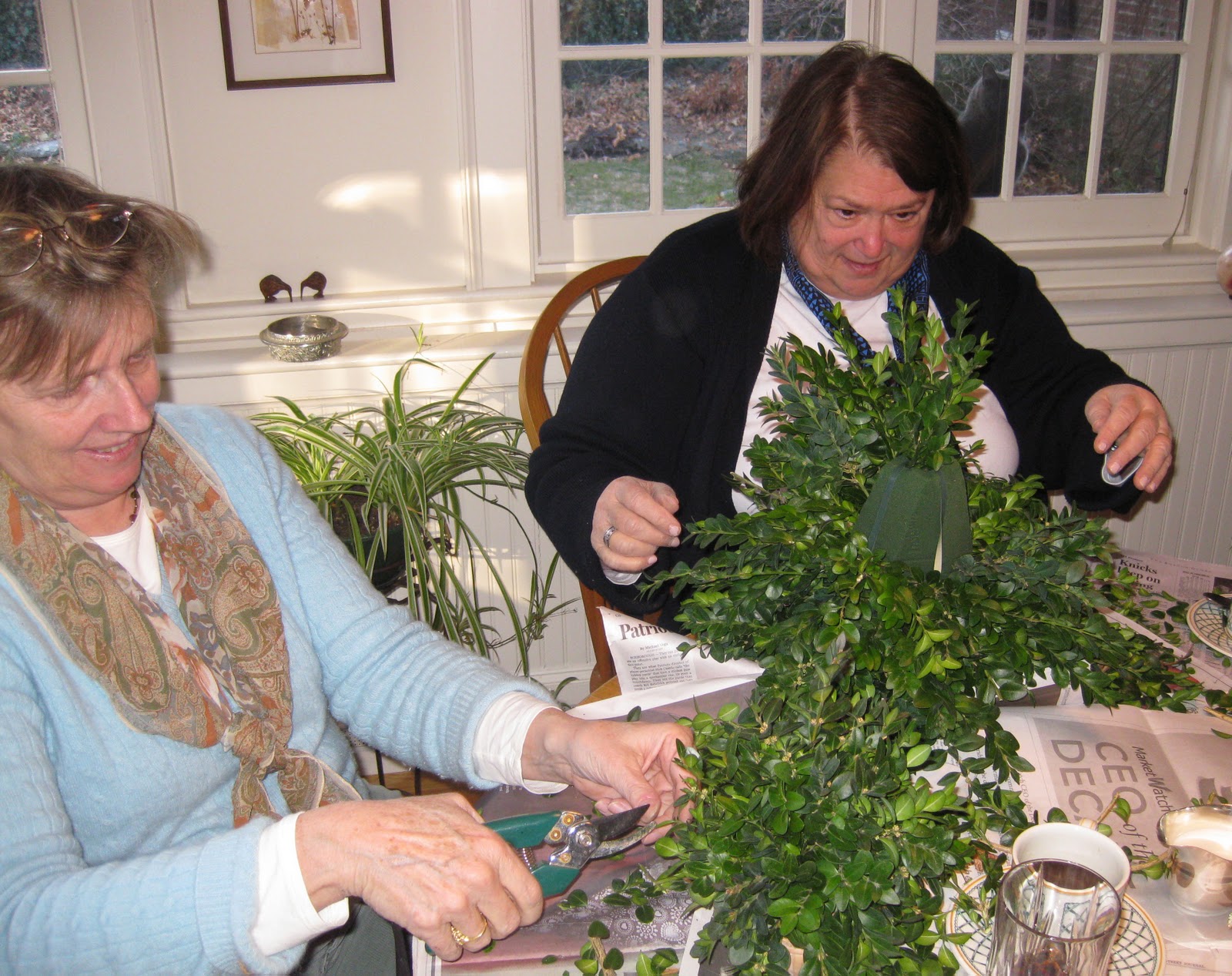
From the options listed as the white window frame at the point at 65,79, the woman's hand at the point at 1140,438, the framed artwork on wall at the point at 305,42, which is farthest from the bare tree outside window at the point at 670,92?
the woman's hand at the point at 1140,438

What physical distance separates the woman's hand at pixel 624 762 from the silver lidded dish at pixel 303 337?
4.27 ft

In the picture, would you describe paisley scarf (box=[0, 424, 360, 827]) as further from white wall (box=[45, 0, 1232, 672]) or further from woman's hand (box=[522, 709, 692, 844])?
white wall (box=[45, 0, 1232, 672])

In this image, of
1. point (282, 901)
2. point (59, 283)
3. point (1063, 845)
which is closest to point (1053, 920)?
point (1063, 845)

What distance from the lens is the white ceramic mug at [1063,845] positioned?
0.76 metres

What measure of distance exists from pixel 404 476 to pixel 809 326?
75cm

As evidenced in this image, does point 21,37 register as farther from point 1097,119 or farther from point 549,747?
point 1097,119

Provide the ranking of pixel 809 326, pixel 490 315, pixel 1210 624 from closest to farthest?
pixel 1210 624 → pixel 809 326 → pixel 490 315

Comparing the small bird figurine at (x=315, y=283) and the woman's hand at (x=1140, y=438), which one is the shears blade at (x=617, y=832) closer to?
the woman's hand at (x=1140, y=438)

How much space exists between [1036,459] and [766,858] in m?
1.28

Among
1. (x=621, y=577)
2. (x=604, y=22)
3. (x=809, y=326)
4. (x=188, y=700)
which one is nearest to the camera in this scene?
(x=188, y=700)

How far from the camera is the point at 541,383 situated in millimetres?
1796

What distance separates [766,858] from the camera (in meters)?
0.68

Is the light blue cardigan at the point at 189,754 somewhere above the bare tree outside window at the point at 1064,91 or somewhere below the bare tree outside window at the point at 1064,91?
below

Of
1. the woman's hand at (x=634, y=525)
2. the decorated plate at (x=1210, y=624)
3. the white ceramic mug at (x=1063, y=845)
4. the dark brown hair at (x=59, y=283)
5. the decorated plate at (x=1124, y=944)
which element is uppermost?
the dark brown hair at (x=59, y=283)
